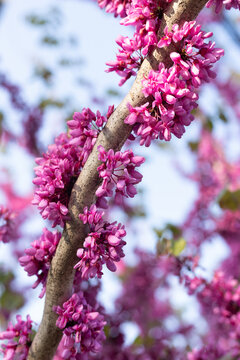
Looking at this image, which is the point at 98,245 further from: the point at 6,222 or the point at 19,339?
the point at 6,222

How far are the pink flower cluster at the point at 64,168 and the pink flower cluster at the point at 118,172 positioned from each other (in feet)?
0.61

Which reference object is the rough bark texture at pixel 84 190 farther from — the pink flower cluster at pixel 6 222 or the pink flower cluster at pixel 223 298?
the pink flower cluster at pixel 223 298

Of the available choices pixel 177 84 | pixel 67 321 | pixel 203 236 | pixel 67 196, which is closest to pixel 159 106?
pixel 177 84

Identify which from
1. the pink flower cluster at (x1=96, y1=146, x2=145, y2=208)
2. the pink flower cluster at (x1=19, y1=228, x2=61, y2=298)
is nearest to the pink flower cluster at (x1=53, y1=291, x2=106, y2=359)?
the pink flower cluster at (x1=19, y1=228, x2=61, y2=298)

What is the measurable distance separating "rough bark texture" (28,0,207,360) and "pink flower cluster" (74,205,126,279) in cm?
8

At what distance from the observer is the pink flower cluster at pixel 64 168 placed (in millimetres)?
1931

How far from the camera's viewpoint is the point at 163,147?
8.21 metres

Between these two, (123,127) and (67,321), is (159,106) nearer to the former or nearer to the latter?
(123,127)

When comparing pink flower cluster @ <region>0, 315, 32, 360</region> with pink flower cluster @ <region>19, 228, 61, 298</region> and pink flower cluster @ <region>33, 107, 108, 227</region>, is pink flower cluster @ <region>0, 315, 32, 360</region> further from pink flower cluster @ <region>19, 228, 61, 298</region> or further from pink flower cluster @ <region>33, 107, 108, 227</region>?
pink flower cluster @ <region>33, 107, 108, 227</region>

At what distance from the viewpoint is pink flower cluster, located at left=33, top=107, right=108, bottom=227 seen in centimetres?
193

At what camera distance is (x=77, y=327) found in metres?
1.92

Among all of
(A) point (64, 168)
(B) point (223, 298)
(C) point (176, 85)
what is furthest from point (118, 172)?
(B) point (223, 298)

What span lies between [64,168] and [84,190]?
0.56ft

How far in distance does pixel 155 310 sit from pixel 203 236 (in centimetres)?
298
